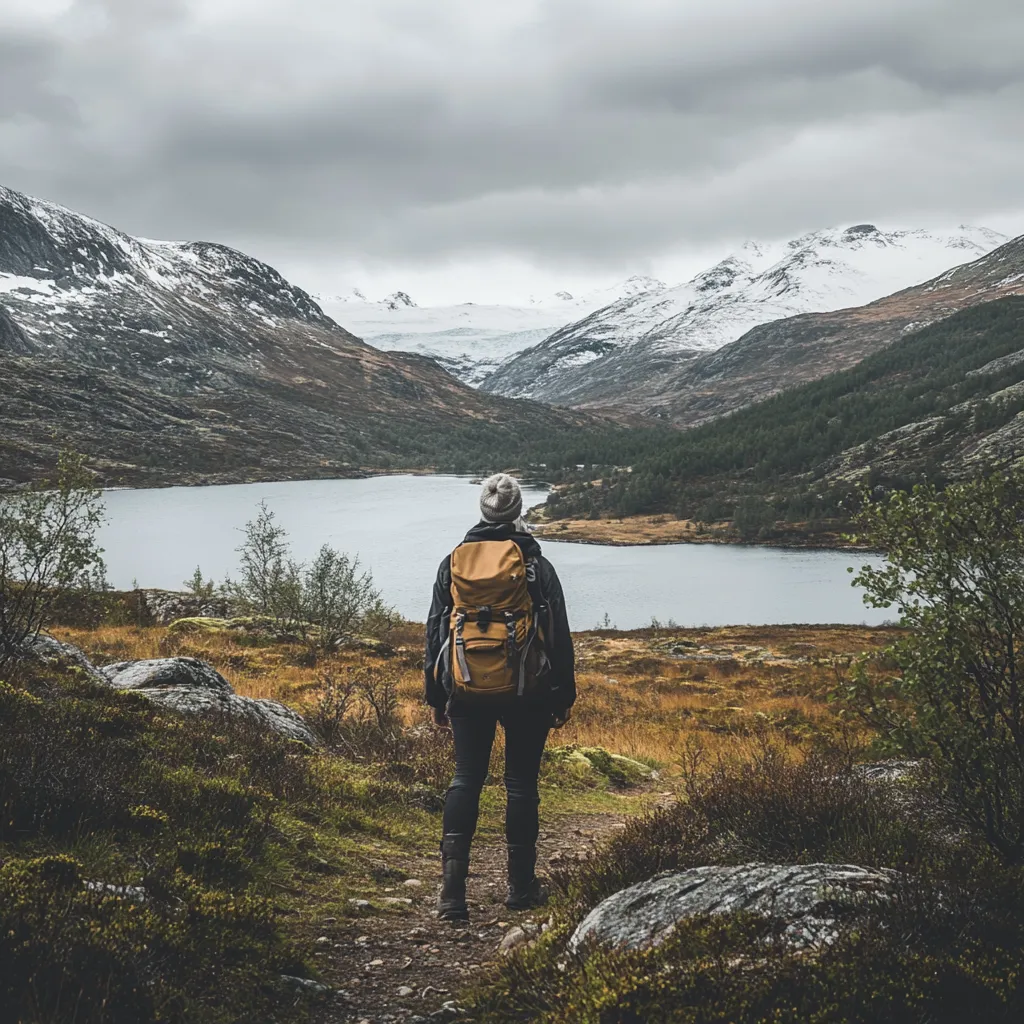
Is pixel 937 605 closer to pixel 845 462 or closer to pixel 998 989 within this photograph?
pixel 998 989

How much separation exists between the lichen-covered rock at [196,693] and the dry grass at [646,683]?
14.5ft

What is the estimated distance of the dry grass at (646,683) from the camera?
62.0 feet

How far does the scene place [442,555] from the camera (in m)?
96.7

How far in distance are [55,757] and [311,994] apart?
2843mm

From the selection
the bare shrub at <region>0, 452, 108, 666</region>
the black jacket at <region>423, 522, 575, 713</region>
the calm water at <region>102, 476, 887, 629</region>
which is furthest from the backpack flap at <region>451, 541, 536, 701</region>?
the calm water at <region>102, 476, 887, 629</region>

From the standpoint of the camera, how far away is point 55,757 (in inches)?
230

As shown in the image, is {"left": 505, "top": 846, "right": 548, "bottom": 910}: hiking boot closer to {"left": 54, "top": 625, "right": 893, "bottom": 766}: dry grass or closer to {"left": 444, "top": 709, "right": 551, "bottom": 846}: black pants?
{"left": 444, "top": 709, "right": 551, "bottom": 846}: black pants

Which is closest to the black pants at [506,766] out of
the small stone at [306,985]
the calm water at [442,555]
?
the small stone at [306,985]

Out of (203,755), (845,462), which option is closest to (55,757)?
(203,755)

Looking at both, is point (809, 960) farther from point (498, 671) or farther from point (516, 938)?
point (498, 671)

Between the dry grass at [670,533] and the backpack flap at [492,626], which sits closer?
the backpack flap at [492,626]

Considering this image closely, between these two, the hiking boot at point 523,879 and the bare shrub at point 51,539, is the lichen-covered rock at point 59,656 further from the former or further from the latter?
the hiking boot at point 523,879

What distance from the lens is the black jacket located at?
5.98 meters

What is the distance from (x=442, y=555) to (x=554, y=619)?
91240 mm
